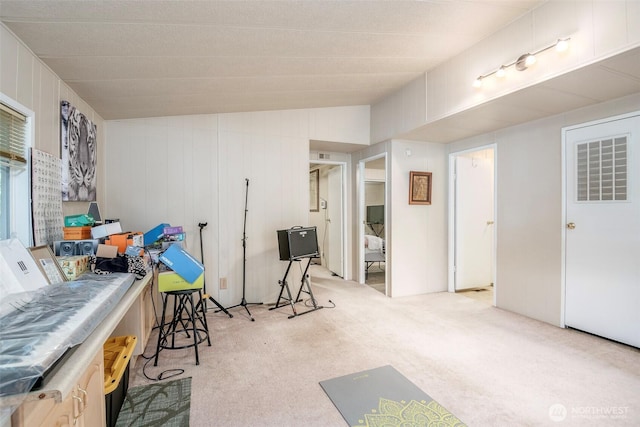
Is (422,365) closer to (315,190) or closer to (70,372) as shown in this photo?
(70,372)

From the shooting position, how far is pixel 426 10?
6.97ft

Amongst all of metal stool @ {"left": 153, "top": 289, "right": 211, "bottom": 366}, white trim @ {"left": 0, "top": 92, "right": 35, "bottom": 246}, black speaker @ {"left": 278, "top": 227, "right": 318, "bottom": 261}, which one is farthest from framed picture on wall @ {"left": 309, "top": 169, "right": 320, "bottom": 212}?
white trim @ {"left": 0, "top": 92, "right": 35, "bottom": 246}

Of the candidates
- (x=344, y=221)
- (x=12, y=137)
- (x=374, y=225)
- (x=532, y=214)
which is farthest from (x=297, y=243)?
(x=374, y=225)

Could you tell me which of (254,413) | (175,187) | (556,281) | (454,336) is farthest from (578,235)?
(175,187)

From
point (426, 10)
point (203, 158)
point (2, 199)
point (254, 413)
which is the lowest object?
point (254, 413)

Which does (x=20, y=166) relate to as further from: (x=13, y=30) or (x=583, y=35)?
(x=583, y=35)

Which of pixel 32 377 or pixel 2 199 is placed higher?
pixel 2 199

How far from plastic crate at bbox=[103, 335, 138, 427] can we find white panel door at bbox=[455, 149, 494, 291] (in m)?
4.04

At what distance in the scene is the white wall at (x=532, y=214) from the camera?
3.12 metres

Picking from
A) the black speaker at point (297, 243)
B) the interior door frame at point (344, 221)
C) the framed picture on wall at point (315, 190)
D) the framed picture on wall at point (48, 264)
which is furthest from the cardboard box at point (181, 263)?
the framed picture on wall at point (315, 190)

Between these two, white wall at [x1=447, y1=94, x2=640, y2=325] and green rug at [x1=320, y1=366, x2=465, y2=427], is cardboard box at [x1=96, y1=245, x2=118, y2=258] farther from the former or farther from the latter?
white wall at [x1=447, y1=94, x2=640, y2=325]

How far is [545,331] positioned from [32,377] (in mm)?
3748

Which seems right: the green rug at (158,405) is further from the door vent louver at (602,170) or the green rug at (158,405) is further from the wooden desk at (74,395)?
the door vent louver at (602,170)

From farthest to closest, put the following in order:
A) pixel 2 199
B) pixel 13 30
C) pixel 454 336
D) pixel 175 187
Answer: pixel 175 187
pixel 454 336
pixel 2 199
pixel 13 30
